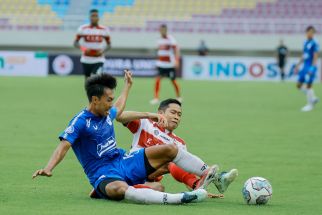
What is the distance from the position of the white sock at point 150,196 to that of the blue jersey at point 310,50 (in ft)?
50.1

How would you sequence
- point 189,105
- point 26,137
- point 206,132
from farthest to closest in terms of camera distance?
point 189,105
point 206,132
point 26,137

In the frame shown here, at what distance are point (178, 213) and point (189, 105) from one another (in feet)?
51.6

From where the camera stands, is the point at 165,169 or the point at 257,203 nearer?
Result: the point at 257,203

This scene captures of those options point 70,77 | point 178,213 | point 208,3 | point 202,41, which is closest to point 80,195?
point 178,213

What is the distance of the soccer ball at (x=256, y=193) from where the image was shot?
830cm

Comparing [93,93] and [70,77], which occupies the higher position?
[93,93]

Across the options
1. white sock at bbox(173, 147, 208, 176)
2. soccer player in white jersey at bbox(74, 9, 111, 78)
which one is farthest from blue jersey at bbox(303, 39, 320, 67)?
white sock at bbox(173, 147, 208, 176)

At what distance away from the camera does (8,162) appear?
1144 cm

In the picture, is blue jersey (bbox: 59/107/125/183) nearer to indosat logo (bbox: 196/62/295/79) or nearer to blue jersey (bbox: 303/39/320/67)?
blue jersey (bbox: 303/39/320/67)

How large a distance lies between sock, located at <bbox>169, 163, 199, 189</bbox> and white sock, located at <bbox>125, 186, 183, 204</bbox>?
0.87 meters

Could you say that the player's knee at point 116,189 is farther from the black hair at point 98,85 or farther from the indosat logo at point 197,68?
the indosat logo at point 197,68

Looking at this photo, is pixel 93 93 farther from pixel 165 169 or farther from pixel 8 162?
pixel 8 162

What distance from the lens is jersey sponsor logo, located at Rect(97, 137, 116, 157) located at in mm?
8328

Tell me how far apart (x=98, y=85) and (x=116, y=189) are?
3.33 feet
